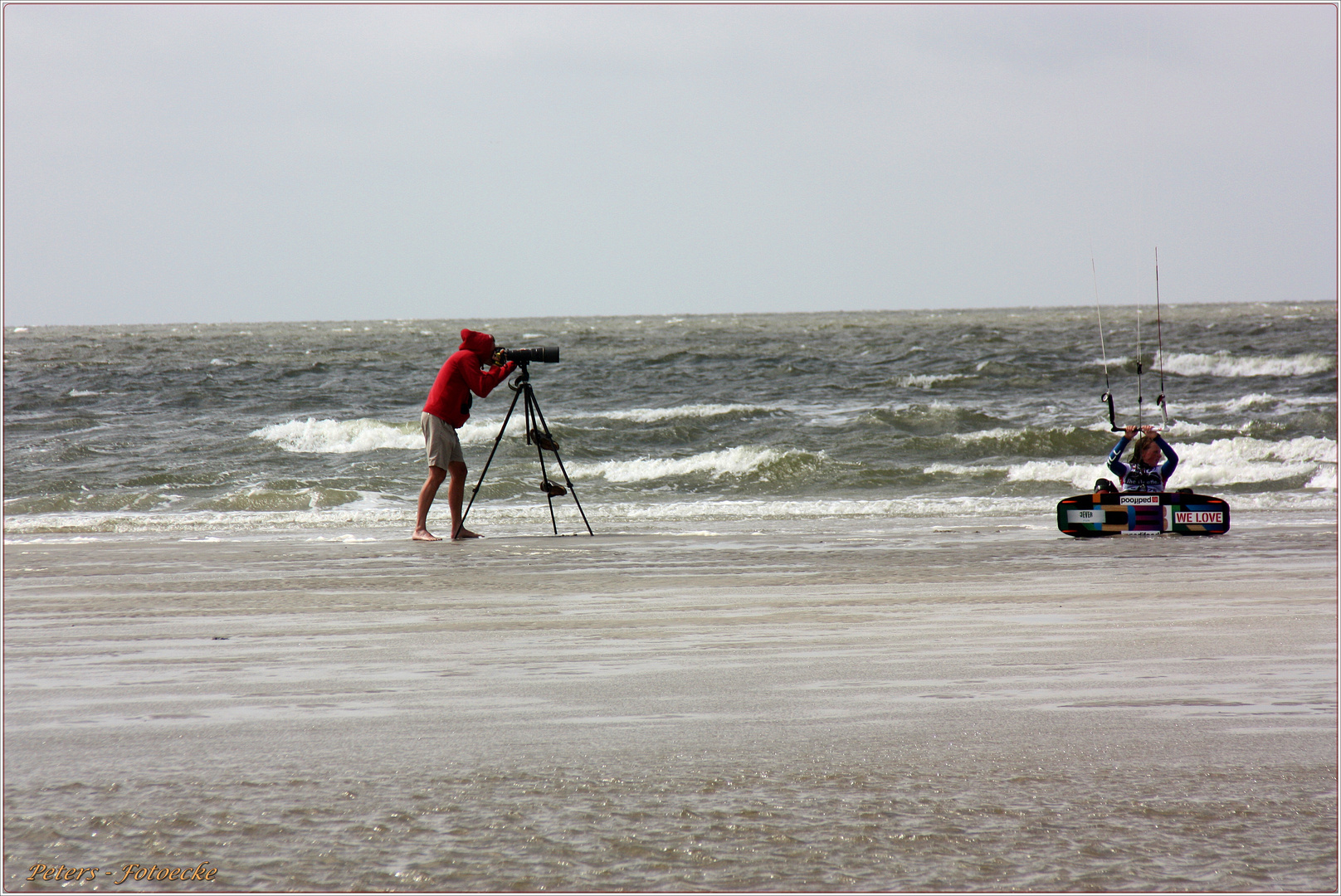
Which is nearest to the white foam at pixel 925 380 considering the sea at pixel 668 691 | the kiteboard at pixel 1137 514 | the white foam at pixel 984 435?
the white foam at pixel 984 435

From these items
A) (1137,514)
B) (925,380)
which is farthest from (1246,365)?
(1137,514)

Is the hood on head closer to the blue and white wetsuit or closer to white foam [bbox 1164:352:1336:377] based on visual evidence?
the blue and white wetsuit

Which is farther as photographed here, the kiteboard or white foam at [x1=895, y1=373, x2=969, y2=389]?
white foam at [x1=895, y1=373, x2=969, y2=389]

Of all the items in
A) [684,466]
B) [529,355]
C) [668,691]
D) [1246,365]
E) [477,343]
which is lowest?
[684,466]

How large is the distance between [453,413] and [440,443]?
0.27 meters

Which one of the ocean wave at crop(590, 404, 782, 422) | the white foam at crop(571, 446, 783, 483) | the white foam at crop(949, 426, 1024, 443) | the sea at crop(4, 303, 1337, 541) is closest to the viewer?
the sea at crop(4, 303, 1337, 541)

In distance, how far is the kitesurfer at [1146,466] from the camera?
750 centimetres

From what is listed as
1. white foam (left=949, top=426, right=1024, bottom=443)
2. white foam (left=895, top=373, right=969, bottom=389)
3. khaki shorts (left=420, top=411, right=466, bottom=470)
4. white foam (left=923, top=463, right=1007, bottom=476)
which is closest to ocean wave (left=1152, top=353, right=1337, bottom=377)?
white foam (left=895, top=373, right=969, bottom=389)

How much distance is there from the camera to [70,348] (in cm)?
3566

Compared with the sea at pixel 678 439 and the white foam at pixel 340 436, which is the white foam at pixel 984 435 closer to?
the sea at pixel 678 439

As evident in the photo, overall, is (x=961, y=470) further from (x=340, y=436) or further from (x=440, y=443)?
(x=340, y=436)

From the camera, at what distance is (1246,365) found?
2212 cm

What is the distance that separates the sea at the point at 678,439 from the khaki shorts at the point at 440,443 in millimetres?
386

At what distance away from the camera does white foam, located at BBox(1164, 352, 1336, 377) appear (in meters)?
21.3
